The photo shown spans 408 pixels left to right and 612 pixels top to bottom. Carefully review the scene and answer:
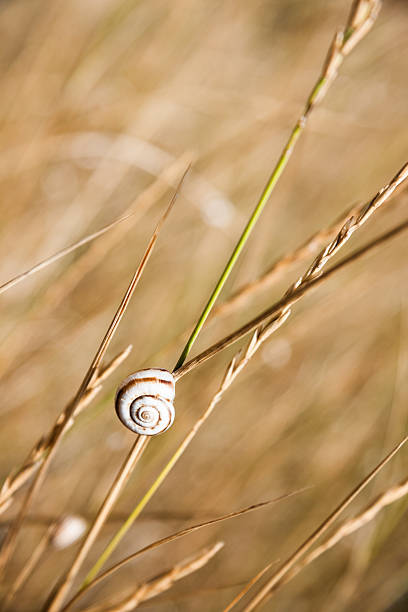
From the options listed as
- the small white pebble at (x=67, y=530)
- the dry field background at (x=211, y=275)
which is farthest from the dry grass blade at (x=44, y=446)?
the dry field background at (x=211, y=275)

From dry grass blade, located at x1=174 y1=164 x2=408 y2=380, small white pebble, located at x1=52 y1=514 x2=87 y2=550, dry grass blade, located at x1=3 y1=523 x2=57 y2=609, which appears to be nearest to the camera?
dry grass blade, located at x1=174 y1=164 x2=408 y2=380

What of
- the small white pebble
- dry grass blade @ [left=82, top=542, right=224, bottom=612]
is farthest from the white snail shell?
the small white pebble

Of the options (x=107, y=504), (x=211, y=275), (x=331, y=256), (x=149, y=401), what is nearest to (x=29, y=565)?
(x=107, y=504)

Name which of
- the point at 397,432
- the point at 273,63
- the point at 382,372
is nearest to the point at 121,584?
the point at 397,432

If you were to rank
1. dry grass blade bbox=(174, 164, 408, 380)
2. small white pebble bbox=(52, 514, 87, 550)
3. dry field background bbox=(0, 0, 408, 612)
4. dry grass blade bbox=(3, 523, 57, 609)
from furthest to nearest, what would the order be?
dry field background bbox=(0, 0, 408, 612)
small white pebble bbox=(52, 514, 87, 550)
dry grass blade bbox=(3, 523, 57, 609)
dry grass blade bbox=(174, 164, 408, 380)

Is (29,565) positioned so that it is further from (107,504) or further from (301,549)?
(301,549)

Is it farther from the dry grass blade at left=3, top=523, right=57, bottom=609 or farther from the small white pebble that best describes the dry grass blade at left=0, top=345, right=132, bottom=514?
the small white pebble

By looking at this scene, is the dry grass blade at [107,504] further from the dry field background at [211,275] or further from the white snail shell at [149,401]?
the dry field background at [211,275]

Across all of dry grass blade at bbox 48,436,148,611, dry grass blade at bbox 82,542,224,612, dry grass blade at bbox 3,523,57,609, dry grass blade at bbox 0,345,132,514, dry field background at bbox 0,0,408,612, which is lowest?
dry grass blade at bbox 82,542,224,612
